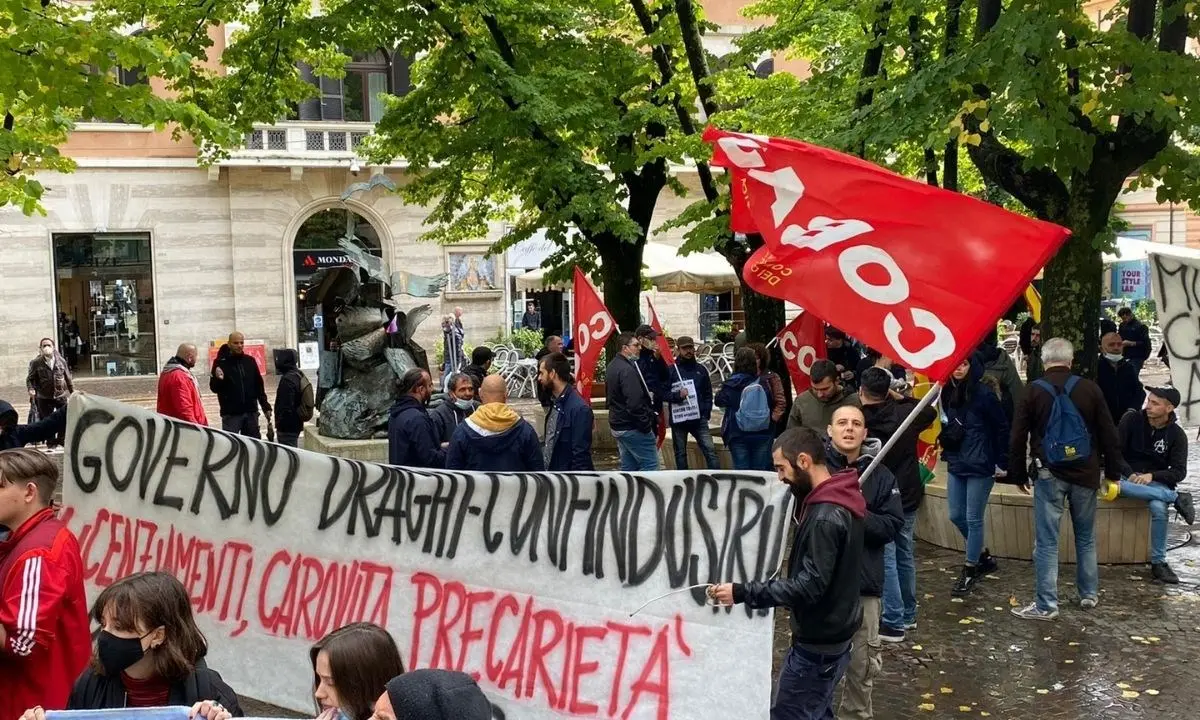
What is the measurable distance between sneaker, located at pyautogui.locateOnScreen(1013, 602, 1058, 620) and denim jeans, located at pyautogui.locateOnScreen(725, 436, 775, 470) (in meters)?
3.40

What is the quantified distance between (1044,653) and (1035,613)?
0.69 m

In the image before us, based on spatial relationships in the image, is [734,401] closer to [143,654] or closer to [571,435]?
[571,435]

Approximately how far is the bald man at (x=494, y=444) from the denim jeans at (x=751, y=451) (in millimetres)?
4015

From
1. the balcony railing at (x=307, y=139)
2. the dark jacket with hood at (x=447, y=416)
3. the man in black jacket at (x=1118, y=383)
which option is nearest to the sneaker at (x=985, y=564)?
the man in black jacket at (x=1118, y=383)

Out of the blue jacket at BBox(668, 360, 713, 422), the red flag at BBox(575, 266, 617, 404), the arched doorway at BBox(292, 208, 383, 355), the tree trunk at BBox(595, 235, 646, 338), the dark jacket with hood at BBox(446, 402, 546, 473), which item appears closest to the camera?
the dark jacket with hood at BBox(446, 402, 546, 473)

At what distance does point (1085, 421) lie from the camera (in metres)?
7.16

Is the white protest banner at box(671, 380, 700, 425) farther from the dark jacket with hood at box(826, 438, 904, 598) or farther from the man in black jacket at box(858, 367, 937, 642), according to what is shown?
the dark jacket with hood at box(826, 438, 904, 598)

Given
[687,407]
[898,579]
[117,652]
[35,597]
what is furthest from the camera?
[687,407]

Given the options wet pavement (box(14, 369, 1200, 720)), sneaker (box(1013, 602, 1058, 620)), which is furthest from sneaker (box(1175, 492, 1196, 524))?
sneaker (box(1013, 602, 1058, 620))

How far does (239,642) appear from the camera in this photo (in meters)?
5.58

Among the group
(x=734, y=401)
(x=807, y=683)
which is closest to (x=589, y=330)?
(x=734, y=401)

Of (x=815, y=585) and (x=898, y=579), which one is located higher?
(x=815, y=585)

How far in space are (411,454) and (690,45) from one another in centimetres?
838

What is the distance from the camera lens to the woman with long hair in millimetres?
7777
